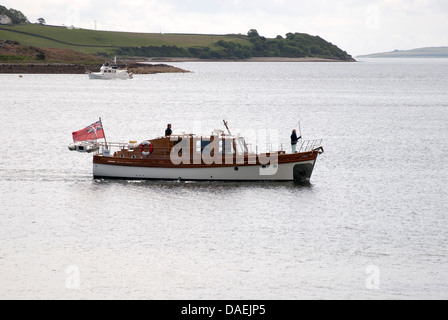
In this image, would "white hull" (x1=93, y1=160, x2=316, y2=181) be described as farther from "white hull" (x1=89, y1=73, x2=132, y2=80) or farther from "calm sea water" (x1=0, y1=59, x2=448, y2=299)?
"white hull" (x1=89, y1=73, x2=132, y2=80)

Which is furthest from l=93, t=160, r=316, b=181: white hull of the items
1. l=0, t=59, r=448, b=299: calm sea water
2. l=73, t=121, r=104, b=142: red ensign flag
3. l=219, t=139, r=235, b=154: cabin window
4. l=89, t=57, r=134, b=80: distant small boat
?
l=89, t=57, r=134, b=80: distant small boat

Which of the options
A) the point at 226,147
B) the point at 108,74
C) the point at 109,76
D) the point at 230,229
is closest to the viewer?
the point at 230,229

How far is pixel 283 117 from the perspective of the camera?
311ft

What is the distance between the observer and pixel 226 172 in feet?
146

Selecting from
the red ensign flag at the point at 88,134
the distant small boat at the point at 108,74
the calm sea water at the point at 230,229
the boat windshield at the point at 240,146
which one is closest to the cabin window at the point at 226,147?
the boat windshield at the point at 240,146

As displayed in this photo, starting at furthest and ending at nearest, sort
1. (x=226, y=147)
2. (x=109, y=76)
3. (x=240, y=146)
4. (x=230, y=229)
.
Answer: (x=109, y=76) → (x=240, y=146) → (x=226, y=147) → (x=230, y=229)

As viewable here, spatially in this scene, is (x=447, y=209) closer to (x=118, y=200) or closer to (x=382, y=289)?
(x=382, y=289)

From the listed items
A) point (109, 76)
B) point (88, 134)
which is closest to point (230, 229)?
point (88, 134)

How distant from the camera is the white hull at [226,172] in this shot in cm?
4450

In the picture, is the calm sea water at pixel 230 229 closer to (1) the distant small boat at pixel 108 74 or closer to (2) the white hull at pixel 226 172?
(2) the white hull at pixel 226 172

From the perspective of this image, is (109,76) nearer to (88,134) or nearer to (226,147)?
(88,134)

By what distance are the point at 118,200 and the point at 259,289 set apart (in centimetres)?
1589

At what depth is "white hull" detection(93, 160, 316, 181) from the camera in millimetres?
44500
